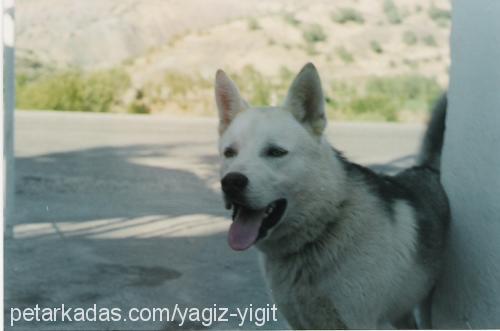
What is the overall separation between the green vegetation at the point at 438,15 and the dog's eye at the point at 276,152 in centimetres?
761

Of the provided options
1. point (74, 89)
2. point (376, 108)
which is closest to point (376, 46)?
point (376, 108)

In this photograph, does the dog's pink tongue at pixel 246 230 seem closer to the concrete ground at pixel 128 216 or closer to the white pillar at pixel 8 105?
the concrete ground at pixel 128 216

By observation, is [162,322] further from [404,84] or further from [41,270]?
A: [404,84]

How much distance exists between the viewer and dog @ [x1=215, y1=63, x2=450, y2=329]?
2.87m

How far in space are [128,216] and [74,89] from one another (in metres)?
4.44

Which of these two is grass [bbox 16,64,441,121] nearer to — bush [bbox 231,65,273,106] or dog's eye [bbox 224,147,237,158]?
bush [bbox 231,65,273,106]

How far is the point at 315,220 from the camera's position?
3.00 m

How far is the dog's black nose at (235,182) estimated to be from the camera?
2703 millimetres

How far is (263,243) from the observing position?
3107 mm

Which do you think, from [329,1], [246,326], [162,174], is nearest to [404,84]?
[329,1]

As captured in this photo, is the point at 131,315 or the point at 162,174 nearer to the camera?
the point at 131,315

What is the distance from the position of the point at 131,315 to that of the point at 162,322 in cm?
18

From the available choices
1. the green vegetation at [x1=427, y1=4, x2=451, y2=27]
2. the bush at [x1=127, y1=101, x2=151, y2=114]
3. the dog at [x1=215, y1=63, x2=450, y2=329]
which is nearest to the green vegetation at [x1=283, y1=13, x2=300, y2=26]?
the green vegetation at [x1=427, y1=4, x2=451, y2=27]

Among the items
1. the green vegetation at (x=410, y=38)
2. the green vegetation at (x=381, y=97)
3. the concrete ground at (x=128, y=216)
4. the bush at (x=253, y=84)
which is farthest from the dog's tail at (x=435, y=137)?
the green vegetation at (x=410, y=38)
